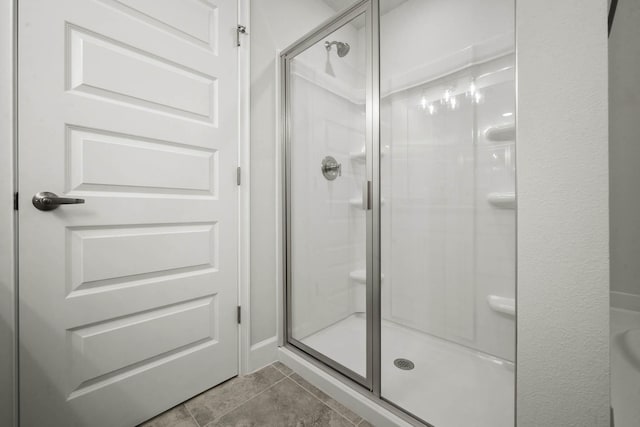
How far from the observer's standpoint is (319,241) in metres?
1.60

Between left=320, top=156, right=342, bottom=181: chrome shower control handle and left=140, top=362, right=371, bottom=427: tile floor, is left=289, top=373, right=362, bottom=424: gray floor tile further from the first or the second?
left=320, top=156, right=342, bottom=181: chrome shower control handle

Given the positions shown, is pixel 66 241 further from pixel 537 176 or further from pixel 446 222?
pixel 446 222

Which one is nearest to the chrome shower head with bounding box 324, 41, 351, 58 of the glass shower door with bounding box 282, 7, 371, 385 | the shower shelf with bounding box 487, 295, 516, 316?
the glass shower door with bounding box 282, 7, 371, 385

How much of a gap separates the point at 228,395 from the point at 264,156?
121 centimetres

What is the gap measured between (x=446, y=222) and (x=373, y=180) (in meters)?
0.72

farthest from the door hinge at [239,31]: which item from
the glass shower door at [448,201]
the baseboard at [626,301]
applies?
the baseboard at [626,301]

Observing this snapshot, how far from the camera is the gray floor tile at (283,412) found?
3.55 feet

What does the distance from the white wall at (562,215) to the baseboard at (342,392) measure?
2.07 ft

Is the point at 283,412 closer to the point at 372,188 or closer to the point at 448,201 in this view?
the point at 372,188

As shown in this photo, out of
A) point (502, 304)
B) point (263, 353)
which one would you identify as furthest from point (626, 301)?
point (263, 353)

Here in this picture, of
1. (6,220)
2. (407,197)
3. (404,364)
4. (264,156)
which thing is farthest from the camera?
(407,197)

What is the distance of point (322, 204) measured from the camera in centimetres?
159

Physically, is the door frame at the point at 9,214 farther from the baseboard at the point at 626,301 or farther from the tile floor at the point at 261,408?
the baseboard at the point at 626,301

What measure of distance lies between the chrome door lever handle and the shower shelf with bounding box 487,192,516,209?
1.79m
